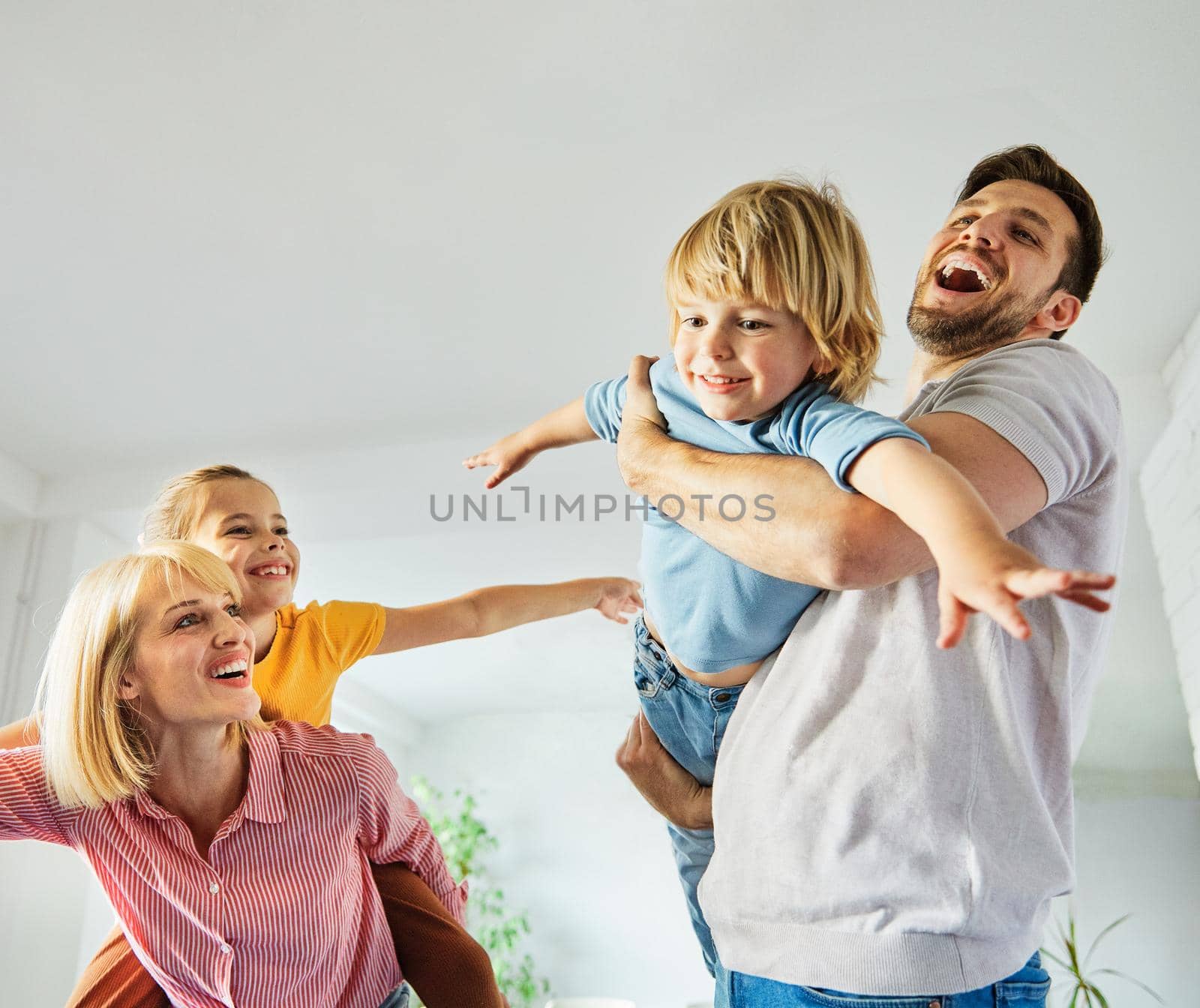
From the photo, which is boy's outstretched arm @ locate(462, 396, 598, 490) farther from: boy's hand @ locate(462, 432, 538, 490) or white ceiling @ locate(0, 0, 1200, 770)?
white ceiling @ locate(0, 0, 1200, 770)

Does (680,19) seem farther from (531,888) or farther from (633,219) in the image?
(531,888)

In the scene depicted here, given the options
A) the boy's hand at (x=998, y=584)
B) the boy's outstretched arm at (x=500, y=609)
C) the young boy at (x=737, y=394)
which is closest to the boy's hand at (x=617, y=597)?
the boy's outstretched arm at (x=500, y=609)

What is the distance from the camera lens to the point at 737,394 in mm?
1043

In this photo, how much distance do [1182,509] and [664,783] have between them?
7.71 feet

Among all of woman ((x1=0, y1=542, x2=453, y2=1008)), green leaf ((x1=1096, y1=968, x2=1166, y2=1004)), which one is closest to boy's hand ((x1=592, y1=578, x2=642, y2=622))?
woman ((x1=0, y1=542, x2=453, y2=1008))

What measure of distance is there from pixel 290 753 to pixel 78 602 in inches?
13.5

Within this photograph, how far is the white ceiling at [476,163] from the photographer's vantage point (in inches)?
82.1

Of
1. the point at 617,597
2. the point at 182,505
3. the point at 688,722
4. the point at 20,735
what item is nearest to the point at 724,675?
the point at 688,722

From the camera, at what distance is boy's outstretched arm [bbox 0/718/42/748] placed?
5.22 feet

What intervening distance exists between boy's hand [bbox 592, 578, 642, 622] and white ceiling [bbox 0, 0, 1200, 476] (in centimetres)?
104

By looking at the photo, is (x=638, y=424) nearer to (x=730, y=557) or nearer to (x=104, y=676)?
(x=730, y=557)

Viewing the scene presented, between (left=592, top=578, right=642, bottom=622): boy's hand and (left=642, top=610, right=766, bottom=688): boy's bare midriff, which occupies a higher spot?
Answer: (left=642, top=610, right=766, bottom=688): boy's bare midriff

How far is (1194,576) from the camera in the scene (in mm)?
2816

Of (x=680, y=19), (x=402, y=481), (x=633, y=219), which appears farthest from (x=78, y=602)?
(x=402, y=481)
